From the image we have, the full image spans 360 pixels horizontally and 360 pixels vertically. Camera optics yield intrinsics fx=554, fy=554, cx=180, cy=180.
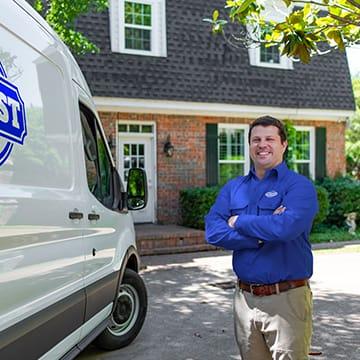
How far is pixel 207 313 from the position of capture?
656cm

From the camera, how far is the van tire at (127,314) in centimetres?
513

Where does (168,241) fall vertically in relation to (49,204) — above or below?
below

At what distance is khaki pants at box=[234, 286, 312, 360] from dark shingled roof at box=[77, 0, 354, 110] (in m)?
9.62

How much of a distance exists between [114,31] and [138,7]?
3.39 ft

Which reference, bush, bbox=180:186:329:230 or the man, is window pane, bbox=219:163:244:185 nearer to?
bush, bbox=180:186:329:230

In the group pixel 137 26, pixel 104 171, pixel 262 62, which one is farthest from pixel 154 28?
pixel 104 171

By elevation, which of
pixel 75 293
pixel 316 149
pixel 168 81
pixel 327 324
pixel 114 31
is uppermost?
pixel 114 31

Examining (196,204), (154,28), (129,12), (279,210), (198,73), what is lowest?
(196,204)

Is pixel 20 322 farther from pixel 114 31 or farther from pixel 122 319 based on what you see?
pixel 114 31

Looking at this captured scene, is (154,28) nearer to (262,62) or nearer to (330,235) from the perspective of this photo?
(262,62)

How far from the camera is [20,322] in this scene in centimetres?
274

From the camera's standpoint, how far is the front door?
1299cm

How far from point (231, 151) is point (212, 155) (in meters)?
0.74

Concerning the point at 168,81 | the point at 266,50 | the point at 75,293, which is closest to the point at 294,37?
the point at 75,293
